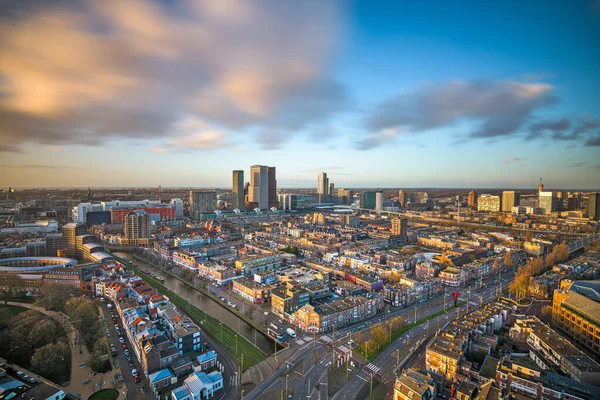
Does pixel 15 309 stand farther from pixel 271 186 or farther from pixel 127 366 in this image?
pixel 271 186

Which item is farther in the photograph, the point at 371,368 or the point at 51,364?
the point at 371,368

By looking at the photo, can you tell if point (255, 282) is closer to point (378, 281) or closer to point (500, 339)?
point (378, 281)

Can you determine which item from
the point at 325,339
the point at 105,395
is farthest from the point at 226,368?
the point at 325,339

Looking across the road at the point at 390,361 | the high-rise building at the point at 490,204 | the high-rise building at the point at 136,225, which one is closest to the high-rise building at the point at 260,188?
the high-rise building at the point at 136,225

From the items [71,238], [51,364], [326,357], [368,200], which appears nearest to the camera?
[51,364]

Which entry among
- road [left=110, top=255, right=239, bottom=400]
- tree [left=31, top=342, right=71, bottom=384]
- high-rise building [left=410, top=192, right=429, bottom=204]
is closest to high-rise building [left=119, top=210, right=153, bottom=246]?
road [left=110, top=255, right=239, bottom=400]
